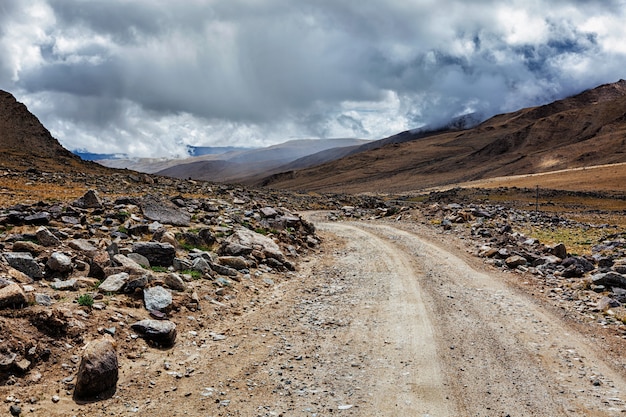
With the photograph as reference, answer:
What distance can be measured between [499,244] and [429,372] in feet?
49.9

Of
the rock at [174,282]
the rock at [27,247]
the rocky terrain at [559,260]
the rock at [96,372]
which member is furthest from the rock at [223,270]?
the rocky terrain at [559,260]

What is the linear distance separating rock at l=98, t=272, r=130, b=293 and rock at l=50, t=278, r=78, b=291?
547 mm

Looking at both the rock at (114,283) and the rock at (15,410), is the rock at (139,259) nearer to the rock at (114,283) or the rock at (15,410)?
the rock at (114,283)

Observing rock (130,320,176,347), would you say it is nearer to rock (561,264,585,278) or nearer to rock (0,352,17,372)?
rock (0,352,17,372)

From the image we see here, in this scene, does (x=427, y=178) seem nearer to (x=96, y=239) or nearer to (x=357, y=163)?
(x=357, y=163)

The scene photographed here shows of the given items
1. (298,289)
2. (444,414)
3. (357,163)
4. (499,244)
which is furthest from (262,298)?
(357,163)

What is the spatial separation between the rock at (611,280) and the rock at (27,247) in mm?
16934

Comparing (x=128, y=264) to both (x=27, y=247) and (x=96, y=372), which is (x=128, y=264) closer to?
(x=27, y=247)

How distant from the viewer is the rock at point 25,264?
31.8 ft

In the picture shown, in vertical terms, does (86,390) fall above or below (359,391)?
above

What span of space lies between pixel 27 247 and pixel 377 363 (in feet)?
31.4

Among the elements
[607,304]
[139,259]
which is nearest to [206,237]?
[139,259]

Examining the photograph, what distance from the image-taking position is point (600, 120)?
16100 centimetres

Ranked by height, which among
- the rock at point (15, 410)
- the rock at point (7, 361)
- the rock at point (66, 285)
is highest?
the rock at point (66, 285)
